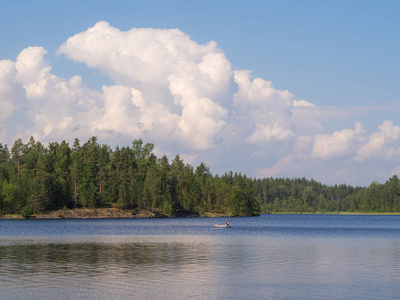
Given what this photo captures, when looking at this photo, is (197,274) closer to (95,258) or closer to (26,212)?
(95,258)

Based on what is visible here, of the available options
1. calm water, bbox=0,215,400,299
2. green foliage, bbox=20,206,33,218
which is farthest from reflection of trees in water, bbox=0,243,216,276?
green foliage, bbox=20,206,33,218

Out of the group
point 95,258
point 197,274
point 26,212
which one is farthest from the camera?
point 26,212

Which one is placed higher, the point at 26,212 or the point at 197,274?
the point at 26,212

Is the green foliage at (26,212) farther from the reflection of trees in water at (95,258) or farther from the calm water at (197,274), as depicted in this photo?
the calm water at (197,274)

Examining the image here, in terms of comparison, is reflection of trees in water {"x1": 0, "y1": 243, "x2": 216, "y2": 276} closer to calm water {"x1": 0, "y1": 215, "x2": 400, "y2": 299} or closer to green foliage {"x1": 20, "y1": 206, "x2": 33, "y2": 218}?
calm water {"x1": 0, "y1": 215, "x2": 400, "y2": 299}

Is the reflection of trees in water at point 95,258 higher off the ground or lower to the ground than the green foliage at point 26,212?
lower

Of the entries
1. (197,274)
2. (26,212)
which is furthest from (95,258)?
(26,212)

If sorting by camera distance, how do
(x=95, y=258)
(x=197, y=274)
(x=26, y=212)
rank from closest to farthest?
(x=197, y=274) → (x=95, y=258) → (x=26, y=212)

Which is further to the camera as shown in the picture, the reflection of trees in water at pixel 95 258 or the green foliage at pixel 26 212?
the green foliage at pixel 26 212

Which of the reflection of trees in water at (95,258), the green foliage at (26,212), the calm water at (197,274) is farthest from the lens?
the green foliage at (26,212)

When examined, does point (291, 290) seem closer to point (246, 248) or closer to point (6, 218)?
point (246, 248)

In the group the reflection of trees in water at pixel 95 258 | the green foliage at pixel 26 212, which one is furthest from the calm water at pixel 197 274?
the green foliage at pixel 26 212

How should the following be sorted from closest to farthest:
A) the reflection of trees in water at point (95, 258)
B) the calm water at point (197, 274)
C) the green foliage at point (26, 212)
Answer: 1. the calm water at point (197, 274)
2. the reflection of trees in water at point (95, 258)
3. the green foliage at point (26, 212)

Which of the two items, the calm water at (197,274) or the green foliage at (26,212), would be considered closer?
the calm water at (197,274)
